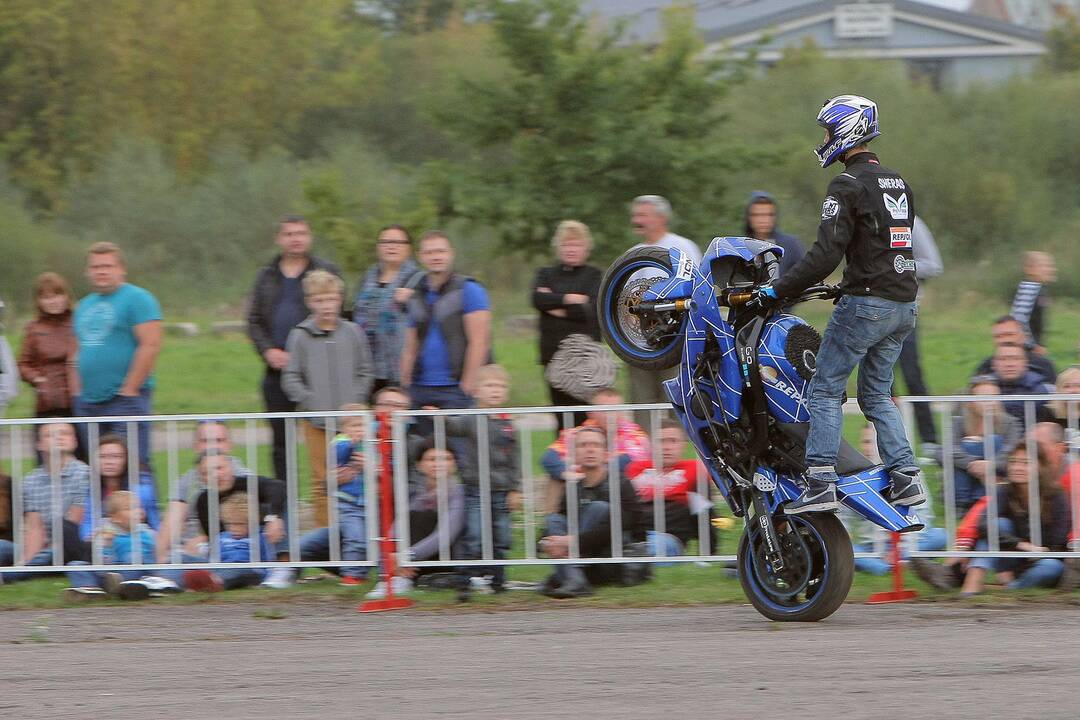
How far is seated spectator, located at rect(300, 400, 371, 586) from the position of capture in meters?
8.73

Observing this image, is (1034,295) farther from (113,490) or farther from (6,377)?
(6,377)

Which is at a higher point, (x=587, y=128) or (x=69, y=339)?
(x=587, y=128)

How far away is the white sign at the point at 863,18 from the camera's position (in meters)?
55.2

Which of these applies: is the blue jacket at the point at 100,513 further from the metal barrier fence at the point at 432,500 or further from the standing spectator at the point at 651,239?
the standing spectator at the point at 651,239

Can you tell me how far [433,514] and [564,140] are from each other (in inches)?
539

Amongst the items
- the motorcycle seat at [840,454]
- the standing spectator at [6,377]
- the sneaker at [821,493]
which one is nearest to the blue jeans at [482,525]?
the motorcycle seat at [840,454]

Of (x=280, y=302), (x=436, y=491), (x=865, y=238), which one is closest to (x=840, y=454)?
(x=865, y=238)

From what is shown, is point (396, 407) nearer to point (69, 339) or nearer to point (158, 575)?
point (158, 575)

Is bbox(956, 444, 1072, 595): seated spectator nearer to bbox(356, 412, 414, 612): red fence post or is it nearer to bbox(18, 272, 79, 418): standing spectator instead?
bbox(356, 412, 414, 612): red fence post

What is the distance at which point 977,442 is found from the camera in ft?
27.9

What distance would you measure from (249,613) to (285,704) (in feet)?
7.42

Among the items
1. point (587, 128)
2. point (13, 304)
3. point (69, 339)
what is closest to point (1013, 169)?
point (587, 128)

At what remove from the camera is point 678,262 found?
7613 millimetres

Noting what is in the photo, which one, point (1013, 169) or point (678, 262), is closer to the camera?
point (678, 262)
